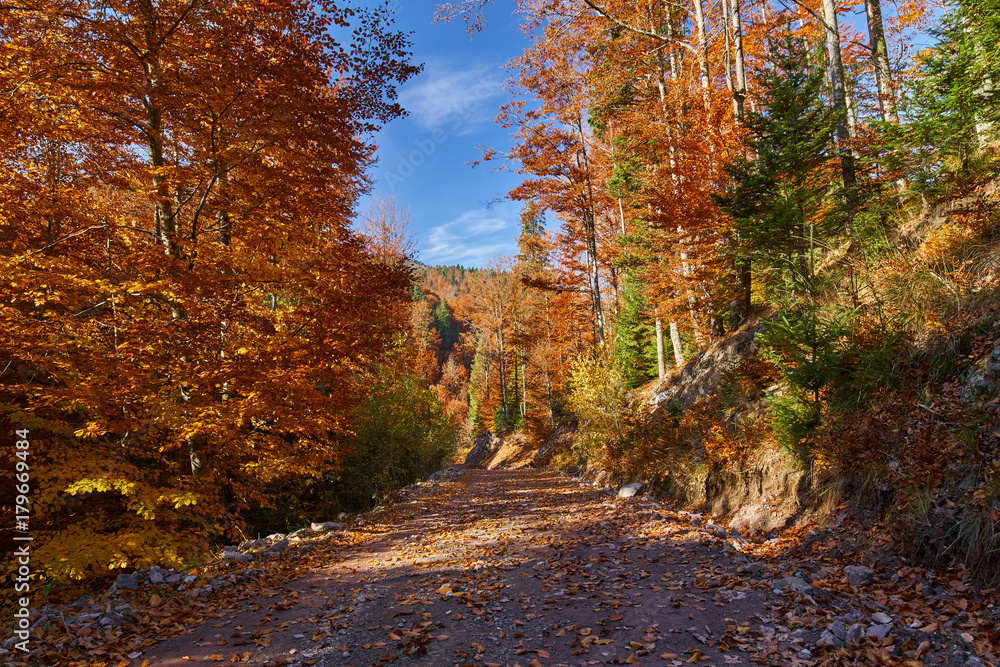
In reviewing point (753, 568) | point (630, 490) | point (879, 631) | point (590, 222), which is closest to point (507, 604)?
point (753, 568)

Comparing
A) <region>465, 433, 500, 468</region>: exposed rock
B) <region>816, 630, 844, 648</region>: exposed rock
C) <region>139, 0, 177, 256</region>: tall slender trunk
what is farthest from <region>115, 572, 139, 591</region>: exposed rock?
<region>465, 433, 500, 468</region>: exposed rock

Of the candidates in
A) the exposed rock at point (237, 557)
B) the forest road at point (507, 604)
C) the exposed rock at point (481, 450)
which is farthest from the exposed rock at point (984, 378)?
the exposed rock at point (481, 450)

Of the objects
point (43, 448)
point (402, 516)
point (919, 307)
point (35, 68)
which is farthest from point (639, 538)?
point (35, 68)

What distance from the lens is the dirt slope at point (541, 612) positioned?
138 inches

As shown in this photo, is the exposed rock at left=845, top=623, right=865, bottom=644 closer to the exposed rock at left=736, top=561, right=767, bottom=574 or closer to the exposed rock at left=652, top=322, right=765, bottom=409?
the exposed rock at left=736, top=561, right=767, bottom=574

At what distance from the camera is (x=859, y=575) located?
414 cm

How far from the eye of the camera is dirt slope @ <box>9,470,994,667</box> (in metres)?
3.50

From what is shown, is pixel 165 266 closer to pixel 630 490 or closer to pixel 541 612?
pixel 541 612

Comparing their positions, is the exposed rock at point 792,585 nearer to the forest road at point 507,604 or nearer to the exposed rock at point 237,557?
the forest road at point 507,604

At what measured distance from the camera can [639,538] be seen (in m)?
6.83

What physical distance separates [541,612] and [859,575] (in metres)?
3.06

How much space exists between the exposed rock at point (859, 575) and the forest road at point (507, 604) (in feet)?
2.52

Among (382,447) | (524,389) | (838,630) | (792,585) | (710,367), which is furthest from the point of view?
(524,389)

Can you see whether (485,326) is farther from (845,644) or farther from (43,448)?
(845,644)
